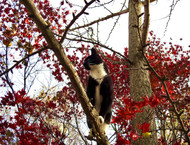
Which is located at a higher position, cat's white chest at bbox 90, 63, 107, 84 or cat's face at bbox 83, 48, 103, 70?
cat's face at bbox 83, 48, 103, 70

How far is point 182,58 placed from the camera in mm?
4680

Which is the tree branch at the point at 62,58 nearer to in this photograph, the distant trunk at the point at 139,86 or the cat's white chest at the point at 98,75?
the cat's white chest at the point at 98,75

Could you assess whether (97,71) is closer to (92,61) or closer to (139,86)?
(92,61)

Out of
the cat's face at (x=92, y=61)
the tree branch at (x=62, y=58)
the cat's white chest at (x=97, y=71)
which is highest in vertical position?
the cat's face at (x=92, y=61)

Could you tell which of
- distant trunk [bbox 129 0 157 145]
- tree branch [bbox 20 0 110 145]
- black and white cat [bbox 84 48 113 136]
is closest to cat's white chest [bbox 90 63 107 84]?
black and white cat [bbox 84 48 113 136]

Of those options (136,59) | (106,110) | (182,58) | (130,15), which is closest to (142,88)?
(136,59)

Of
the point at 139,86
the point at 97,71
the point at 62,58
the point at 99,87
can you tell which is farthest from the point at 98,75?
the point at 62,58

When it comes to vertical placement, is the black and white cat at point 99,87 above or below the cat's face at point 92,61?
below

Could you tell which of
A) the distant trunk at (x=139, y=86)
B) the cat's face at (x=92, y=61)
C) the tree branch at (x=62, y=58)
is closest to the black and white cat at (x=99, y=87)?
the cat's face at (x=92, y=61)

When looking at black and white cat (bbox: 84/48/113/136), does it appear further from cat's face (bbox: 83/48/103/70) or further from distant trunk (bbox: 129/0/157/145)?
distant trunk (bbox: 129/0/157/145)

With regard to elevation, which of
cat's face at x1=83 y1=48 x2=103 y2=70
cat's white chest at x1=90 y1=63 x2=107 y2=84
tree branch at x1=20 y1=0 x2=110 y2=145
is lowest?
tree branch at x1=20 y1=0 x2=110 y2=145

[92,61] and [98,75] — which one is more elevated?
[92,61]

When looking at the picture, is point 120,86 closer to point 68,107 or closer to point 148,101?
point 68,107

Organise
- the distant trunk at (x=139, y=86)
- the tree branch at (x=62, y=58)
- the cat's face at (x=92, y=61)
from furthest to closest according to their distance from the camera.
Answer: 1. the cat's face at (x=92, y=61)
2. the distant trunk at (x=139, y=86)
3. the tree branch at (x=62, y=58)
